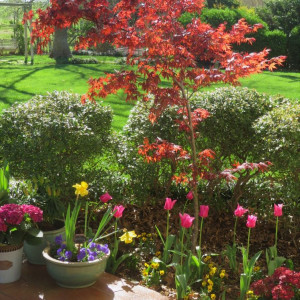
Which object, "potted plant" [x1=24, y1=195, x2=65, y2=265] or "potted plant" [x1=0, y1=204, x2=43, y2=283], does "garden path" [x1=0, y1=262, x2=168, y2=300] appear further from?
"potted plant" [x1=24, y1=195, x2=65, y2=265]

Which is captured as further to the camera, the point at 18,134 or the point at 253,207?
the point at 253,207

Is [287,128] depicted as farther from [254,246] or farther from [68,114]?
[68,114]

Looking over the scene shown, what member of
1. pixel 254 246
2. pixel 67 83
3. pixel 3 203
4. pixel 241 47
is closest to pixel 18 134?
pixel 3 203

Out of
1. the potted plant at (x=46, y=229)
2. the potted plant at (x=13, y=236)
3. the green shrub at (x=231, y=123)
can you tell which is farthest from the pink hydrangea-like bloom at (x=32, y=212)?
the green shrub at (x=231, y=123)

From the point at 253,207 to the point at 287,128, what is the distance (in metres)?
1.02

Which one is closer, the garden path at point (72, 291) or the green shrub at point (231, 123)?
the garden path at point (72, 291)

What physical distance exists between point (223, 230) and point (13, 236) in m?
2.12

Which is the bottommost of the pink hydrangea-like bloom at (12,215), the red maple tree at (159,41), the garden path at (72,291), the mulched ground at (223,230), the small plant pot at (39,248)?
the mulched ground at (223,230)

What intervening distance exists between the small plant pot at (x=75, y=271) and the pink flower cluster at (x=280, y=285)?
1050 mm

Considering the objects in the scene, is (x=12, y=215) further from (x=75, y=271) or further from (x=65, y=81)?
(x=65, y=81)

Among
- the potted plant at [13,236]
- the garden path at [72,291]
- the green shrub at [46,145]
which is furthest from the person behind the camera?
the green shrub at [46,145]

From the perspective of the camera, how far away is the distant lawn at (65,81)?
10672 mm

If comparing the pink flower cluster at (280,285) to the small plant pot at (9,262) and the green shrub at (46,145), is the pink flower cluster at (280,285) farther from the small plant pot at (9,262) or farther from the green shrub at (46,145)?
the green shrub at (46,145)

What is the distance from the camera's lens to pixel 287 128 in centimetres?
446
